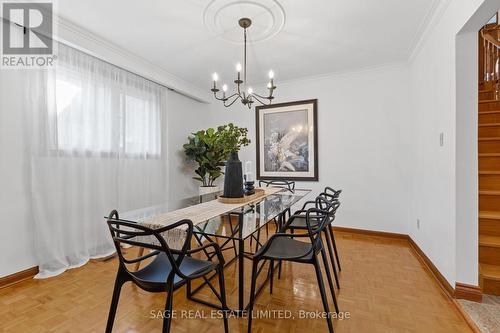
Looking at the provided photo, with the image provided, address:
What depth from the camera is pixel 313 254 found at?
1.48 meters

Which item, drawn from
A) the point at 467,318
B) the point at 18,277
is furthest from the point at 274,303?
the point at 18,277

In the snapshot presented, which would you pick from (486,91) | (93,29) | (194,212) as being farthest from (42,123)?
(486,91)

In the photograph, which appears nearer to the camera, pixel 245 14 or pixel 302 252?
pixel 302 252

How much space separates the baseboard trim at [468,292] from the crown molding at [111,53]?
4182 mm

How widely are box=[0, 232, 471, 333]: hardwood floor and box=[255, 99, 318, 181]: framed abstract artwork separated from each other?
5.99 ft

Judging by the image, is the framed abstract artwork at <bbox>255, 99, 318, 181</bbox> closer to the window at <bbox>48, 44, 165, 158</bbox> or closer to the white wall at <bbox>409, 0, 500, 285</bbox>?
the white wall at <bbox>409, 0, 500, 285</bbox>

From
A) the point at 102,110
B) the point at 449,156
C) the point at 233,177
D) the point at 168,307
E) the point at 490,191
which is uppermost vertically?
the point at 102,110

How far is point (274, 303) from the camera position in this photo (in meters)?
1.83

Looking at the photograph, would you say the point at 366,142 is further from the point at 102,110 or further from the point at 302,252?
the point at 102,110

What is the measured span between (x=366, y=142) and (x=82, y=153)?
12.8ft

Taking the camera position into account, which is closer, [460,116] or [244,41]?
[460,116]

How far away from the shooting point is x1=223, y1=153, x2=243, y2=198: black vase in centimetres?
216

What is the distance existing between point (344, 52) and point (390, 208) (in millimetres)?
2357

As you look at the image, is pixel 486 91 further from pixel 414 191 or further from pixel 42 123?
pixel 42 123
